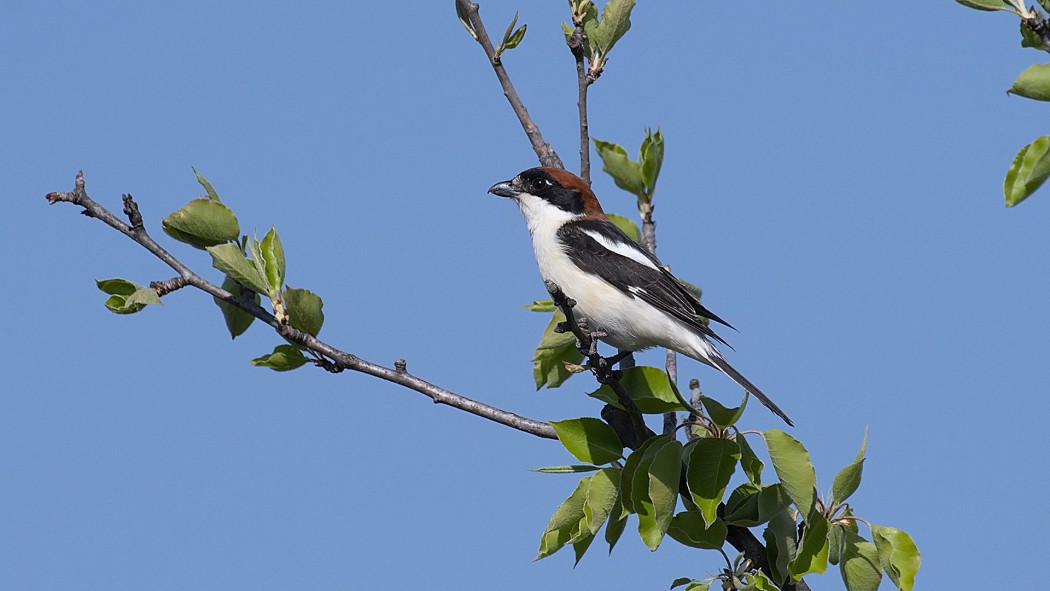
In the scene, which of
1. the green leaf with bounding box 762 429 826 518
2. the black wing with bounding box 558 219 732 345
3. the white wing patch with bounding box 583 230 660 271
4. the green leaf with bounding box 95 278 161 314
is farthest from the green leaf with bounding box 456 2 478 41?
the green leaf with bounding box 762 429 826 518

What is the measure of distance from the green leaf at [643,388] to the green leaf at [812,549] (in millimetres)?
604

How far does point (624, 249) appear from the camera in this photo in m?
5.93

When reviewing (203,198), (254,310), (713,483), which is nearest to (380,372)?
(254,310)

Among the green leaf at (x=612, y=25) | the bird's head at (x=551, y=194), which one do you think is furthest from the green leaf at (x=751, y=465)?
the bird's head at (x=551, y=194)

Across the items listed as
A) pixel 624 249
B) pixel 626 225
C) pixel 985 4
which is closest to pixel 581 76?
pixel 626 225

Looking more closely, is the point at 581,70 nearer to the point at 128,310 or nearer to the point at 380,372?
the point at 380,372

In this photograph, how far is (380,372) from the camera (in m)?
3.90

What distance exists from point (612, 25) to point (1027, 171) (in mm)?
2606

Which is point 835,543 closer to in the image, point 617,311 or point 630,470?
point 630,470

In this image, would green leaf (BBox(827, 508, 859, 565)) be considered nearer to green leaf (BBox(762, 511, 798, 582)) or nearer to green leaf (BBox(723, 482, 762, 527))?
green leaf (BBox(762, 511, 798, 582))

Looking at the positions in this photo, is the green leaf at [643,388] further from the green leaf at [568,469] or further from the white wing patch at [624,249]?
the white wing patch at [624,249]

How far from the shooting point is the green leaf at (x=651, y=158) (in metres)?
5.33

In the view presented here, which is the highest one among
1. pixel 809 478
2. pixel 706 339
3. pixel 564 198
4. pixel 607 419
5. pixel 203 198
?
pixel 564 198

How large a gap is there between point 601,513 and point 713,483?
0.40m
